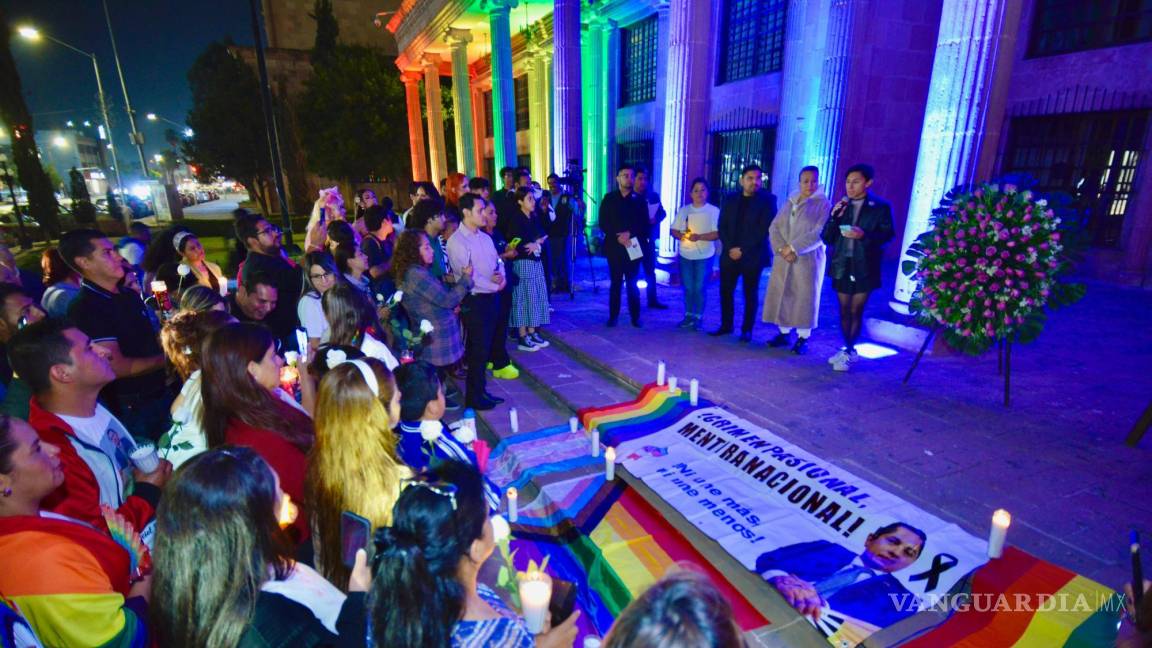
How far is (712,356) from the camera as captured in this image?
5.97 m

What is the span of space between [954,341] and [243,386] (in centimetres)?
532

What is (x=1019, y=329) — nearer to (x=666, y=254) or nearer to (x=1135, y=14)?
(x=666, y=254)

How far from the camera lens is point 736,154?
12891 millimetres

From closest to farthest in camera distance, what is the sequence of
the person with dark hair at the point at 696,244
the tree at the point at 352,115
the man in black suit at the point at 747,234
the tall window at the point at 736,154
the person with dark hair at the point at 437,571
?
the person with dark hair at the point at 437,571 < the man in black suit at the point at 747,234 < the person with dark hair at the point at 696,244 < the tall window at the point at 736,154 < the tree at the point at 352,115

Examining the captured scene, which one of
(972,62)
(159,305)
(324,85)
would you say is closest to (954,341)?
(972,62)

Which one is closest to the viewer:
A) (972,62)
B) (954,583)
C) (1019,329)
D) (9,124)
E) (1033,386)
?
(954,583)

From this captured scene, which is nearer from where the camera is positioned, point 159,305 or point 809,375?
point 159,305

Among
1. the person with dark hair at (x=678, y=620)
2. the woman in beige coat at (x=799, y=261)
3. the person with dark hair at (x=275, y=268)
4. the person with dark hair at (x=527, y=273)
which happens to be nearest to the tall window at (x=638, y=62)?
the person with dark hair at (x=527, y=273)

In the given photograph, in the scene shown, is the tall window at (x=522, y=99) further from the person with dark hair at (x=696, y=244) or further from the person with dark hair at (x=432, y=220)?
the person with dark hair at (x=432, y=220)

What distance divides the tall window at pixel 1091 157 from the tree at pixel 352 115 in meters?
25.5

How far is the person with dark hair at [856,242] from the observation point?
530 centimetres

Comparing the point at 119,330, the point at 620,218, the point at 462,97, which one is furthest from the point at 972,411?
the point at 462,97

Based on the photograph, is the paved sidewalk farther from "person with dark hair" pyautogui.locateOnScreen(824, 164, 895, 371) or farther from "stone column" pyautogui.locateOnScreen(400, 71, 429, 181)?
"stone column" pyautogui.locateOnScreen(400, 71, 429, 181)

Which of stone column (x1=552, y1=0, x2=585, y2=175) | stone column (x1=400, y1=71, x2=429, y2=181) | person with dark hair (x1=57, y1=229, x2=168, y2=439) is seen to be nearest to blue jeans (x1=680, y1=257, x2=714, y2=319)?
person with dark hair (x1=57, y1=229, x2=168, y2=439)
